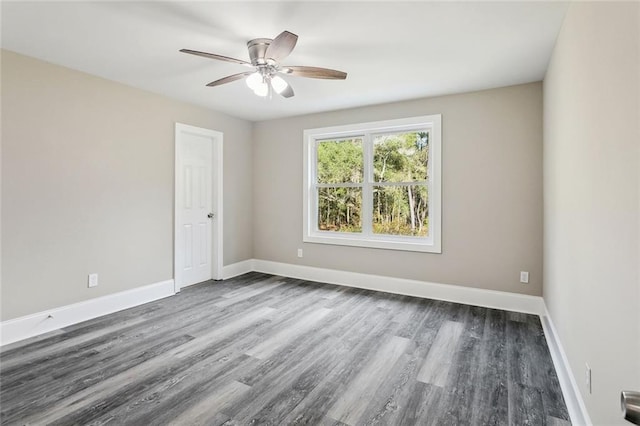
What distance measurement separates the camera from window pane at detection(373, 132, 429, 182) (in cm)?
420

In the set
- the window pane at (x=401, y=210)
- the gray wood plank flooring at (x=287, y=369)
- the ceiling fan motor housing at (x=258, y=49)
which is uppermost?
the ceiling fan motor housing at (x=258, y=49)

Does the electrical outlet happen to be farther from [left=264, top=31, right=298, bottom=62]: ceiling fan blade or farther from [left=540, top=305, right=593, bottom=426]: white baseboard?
[left=540, top=305, right=593, bottom=426]: white baseboard

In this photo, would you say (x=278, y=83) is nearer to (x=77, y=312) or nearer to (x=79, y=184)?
(x=79, y=184)

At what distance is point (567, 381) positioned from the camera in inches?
80.8

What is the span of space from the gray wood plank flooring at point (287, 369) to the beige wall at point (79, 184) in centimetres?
53

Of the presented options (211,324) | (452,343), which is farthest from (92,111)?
(452,343)

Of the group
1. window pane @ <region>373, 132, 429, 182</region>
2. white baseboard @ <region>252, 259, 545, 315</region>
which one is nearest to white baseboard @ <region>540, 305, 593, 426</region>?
white baseboard @ <region>252, 259, 545, 315</region>

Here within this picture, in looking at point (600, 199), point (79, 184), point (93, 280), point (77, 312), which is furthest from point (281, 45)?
point (77, 312)

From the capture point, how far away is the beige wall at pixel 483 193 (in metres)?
3.50

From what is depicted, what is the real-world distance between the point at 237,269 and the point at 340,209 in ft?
6.26

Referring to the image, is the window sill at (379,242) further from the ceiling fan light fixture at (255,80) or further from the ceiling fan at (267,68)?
the ceiling fan light fixture at (255,80)

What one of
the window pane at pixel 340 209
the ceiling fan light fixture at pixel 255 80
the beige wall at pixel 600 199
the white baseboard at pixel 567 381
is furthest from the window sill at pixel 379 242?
the ceiling fan light fixture at pixel 255 80

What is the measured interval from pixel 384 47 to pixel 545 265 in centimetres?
266

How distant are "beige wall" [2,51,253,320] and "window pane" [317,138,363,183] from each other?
1.88m
